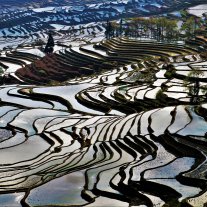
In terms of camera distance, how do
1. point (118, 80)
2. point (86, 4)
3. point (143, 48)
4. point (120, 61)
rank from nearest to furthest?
point (118, 80), point (120, 61), point (143, 48), point (86, 4)

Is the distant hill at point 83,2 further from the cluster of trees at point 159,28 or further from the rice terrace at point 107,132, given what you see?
the rice terrace at point 107,132

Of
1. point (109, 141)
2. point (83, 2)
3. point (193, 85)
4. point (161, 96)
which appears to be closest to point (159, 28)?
point (193, 85)

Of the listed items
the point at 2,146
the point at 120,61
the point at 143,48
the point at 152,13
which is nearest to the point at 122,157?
the point at 2,146

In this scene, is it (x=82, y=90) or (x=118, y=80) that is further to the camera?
(x=118, y=80)

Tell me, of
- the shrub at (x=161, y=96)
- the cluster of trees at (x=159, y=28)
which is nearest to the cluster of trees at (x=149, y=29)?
the cluster of trees at (x=159, y=28)

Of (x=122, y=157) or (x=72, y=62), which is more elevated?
(x=122, y=157)

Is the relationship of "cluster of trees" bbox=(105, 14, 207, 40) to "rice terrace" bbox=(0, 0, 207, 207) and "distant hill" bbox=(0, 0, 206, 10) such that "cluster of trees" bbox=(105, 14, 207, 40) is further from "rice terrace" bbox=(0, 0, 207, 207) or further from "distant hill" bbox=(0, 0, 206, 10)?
"distant hill" bbox=(0, 0, 206, 10)

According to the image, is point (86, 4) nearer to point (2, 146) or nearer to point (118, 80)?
point (118, 80)

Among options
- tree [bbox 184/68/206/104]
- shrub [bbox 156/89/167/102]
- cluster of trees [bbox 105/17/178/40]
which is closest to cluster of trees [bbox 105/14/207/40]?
cluster of trees [bbox 105/17/178/40]
